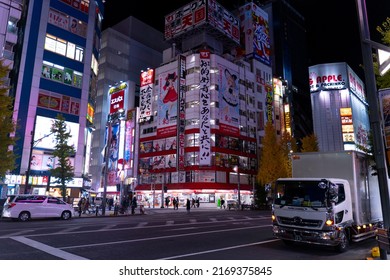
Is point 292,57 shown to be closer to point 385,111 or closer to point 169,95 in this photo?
point 169,95

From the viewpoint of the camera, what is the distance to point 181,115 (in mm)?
57125

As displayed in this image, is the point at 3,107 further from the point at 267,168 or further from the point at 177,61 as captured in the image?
the point at 177,61

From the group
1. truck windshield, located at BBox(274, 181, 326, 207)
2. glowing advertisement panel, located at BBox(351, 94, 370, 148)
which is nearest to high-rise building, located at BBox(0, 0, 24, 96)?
truck windshield, located at BBox(274, 181, 326, 207)

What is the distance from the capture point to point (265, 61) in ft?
238

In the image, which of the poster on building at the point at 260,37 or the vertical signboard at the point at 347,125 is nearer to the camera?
the poster on building at the point at 260,37

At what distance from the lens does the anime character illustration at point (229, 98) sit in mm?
58406

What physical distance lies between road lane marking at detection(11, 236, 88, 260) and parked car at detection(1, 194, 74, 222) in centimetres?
1033

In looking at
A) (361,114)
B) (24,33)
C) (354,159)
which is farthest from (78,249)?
(361,114)

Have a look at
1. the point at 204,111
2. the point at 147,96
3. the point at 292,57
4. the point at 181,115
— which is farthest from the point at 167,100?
the point at 292,57

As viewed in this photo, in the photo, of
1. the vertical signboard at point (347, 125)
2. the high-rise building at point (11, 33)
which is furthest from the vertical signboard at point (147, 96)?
the vertical signboard at point (347, 125)

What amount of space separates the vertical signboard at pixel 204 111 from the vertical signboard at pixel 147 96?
486 inches

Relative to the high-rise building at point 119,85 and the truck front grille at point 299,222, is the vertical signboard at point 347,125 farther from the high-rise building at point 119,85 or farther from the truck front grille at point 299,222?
the truck front grille at point 299,222

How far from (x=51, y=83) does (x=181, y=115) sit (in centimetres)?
2251

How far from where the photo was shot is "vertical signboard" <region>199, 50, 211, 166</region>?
174ft
